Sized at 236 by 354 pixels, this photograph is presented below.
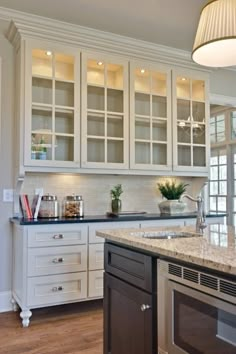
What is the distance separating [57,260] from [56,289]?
0.26 metres

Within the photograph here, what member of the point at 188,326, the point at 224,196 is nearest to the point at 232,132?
the point at 224,196

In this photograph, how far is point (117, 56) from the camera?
3.70 metres

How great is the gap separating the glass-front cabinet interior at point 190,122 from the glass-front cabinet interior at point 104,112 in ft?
2.21

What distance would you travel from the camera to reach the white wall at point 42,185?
3.34 m

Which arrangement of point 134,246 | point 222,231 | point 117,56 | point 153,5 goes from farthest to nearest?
point 117,56 → point 153,5 → point 222,231 → point 134,246

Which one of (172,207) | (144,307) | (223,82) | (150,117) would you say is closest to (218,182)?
(223,82)

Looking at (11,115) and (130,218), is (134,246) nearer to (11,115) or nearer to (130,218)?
(130,218)

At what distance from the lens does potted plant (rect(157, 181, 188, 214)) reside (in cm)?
394

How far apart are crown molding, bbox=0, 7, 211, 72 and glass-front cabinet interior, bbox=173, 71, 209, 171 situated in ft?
0.75

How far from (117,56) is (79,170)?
132cm

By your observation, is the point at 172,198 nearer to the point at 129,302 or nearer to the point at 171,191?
the point at 171,191

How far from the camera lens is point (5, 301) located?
10.8 feet

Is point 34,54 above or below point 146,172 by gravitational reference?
above

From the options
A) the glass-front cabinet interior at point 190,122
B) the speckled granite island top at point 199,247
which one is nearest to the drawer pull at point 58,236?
the speckled granite island top at point 199,247
